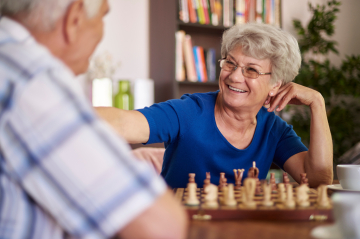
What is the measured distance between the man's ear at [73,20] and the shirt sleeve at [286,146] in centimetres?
121

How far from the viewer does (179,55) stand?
3195 mm

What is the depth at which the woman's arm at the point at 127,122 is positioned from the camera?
1.25 m

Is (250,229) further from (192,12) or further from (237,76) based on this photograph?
(192,12)

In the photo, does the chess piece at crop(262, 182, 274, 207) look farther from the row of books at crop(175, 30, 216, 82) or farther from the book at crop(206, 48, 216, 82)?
the book at crop(206, 48, 216, 82)

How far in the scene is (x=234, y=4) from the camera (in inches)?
133

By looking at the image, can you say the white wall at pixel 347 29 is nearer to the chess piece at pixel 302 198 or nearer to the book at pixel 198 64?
the book at pixel 198 64

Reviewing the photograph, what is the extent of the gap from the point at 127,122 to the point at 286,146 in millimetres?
786

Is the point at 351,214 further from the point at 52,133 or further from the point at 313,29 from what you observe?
the point at 313,29

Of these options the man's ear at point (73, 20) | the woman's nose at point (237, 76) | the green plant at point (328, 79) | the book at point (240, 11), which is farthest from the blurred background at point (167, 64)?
the man's ear at point (73, 20)

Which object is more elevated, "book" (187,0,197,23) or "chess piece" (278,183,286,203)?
"book" (187,0,197,23)

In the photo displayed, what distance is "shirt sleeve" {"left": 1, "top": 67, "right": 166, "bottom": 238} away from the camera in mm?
516

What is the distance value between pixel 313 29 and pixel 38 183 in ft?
12.1

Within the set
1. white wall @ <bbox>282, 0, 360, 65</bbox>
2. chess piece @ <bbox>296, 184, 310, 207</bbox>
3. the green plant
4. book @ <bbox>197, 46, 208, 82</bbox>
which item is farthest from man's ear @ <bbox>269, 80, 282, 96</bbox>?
white wall @ <bbox>282, 0, 360, 65</bbox>

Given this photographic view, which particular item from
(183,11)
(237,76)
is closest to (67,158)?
(237,76)
